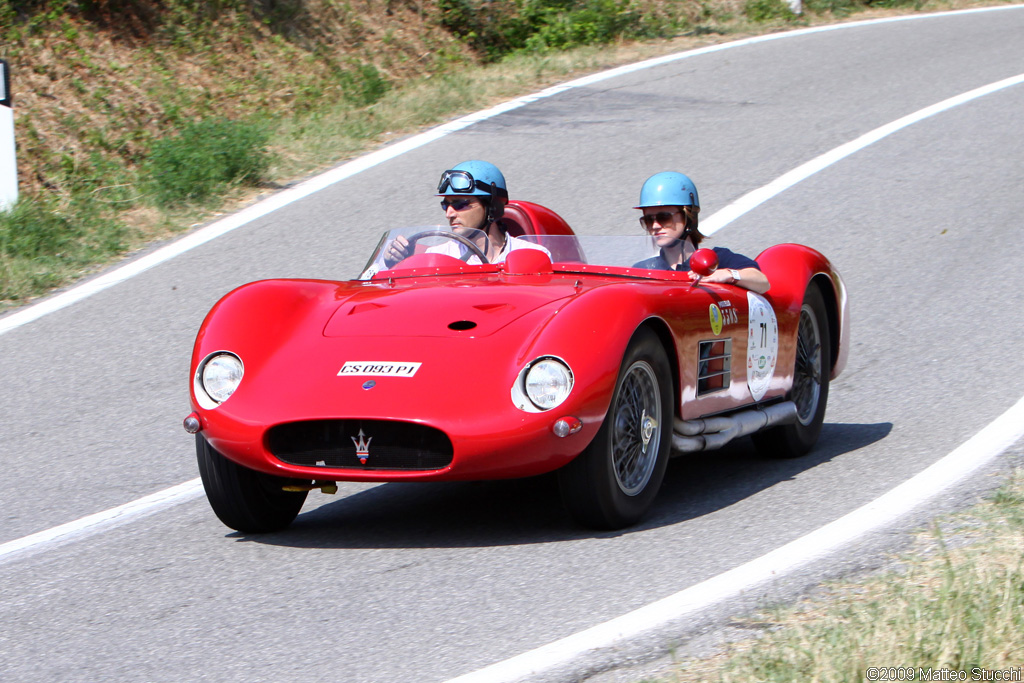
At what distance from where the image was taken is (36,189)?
1240 centimetres

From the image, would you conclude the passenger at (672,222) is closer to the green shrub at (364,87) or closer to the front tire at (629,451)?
the front tire at (629,451)

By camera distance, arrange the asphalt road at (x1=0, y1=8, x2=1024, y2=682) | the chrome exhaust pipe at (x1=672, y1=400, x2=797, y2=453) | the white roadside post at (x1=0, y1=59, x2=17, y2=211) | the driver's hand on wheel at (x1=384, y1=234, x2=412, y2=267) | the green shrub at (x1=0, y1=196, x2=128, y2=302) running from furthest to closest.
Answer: the white roadside post at (x1=0, y1=59, x2=17, y2=211) < the green shrub at (x1=0, y1=196, x2=128, y2=302) < the driver's hand on wheel at (x1=384, y1=234, x2=412, y2=267) < the chrome exhaust pipe at (x1=672, y1=400, x2=797, y2=453) < the asphalt road at (x1=0, y1=8, x2=1024, y2=682)

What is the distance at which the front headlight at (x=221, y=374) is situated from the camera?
4.83 m

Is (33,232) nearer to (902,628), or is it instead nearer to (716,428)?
(716,428)

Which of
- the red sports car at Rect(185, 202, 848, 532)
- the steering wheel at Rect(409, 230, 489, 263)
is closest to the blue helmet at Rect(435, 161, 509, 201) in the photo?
the steering wheel at Rect(409, 230, 489, 263)

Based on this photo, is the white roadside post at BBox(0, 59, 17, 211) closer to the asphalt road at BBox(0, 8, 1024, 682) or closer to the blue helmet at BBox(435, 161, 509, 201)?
the asphalt road at BBox(0, 8, 1024, 682)

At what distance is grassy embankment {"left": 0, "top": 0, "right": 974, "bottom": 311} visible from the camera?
11250 mm

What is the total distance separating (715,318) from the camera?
542 cm

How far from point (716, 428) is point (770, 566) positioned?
3.76 ft

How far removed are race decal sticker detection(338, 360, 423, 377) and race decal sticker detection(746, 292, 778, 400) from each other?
1.68 meters

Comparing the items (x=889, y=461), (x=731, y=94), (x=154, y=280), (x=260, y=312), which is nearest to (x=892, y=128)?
(x=731, y=94)

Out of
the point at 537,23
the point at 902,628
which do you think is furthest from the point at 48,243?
the point at 537,23

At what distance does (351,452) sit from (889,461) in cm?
250

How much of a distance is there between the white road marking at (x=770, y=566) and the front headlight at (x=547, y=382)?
2.66ft
